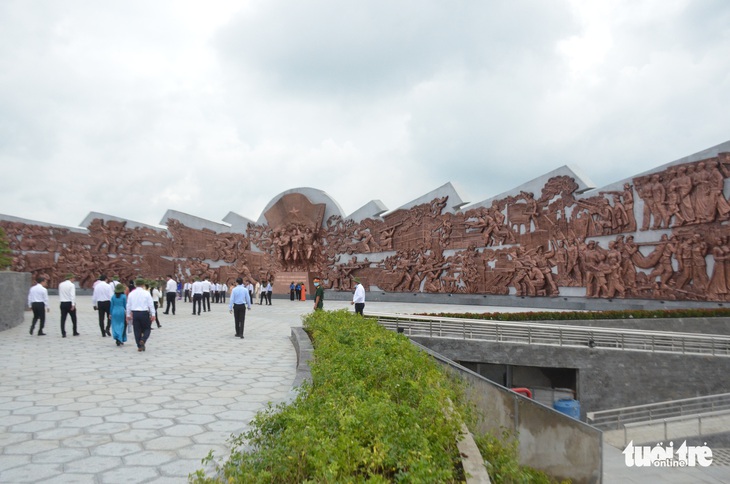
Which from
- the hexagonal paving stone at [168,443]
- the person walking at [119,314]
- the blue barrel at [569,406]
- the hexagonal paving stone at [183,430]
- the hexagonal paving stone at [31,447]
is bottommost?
the blue barrel at [569,406]

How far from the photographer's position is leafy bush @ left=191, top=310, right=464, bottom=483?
7.58 feet

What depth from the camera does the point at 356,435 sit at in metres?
2.69

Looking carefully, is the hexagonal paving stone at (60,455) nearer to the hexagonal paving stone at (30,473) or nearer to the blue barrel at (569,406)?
the hexagonal paving stone at (30,473)

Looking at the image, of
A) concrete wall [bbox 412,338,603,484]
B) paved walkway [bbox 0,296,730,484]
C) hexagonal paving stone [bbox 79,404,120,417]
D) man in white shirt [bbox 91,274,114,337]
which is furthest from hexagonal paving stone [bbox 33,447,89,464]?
man in white shirt [bbox 91,274,114,337]

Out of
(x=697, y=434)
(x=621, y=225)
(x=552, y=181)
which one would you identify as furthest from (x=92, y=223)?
(x=697, y=434)

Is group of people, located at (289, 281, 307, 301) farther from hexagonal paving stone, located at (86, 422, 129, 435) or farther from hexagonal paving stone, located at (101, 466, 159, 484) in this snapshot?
hexagonal paving stone, located at (101, 466, 159, 484)

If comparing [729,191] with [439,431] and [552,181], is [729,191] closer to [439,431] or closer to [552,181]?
[552,181]

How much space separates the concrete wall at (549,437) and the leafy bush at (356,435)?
517 millimetres

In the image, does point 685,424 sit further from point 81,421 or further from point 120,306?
point 120,306

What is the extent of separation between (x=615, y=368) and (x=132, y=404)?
9.93m

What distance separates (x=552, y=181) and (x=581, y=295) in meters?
4.11

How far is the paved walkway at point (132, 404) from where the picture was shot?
125 inches

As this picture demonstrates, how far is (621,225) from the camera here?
14.6m

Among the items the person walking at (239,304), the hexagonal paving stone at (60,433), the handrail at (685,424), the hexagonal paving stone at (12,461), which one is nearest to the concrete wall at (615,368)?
the handrail at (685,424)
